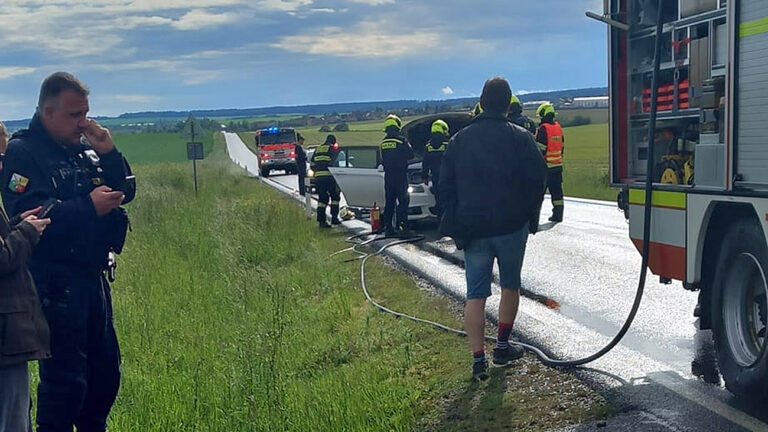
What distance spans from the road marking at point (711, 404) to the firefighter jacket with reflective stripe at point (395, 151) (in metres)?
8.33

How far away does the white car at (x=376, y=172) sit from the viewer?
1521 cm

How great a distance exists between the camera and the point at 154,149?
281 feet

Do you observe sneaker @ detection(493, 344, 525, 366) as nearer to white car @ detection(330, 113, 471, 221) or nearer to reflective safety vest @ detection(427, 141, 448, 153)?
reflective safety vest @ detection(427, 141, 448, 153)

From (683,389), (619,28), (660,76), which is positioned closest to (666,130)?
(660,76)

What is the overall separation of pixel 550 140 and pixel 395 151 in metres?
2.52

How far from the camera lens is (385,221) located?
14664 mm

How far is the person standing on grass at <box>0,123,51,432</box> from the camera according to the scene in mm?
3443

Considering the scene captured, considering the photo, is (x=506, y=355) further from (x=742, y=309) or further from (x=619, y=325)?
(x=742, y=309)

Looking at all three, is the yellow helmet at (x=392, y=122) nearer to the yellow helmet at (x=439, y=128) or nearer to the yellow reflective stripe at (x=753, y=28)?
the yellow helmet at (x=439, y=128)

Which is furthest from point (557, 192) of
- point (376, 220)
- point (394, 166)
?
point (376, 220)

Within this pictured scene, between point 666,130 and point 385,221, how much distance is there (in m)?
8.38

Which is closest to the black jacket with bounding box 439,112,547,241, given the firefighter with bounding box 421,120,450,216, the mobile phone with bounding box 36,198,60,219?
the mobile phone with bounding box 36,198,60,219

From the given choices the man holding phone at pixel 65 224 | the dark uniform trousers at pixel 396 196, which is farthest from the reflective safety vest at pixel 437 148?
the man holding phone at pixel 65 224

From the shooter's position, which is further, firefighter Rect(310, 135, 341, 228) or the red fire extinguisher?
firefighter Rect(310, 135, 341, 228)
